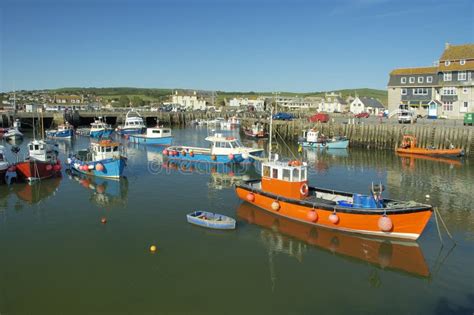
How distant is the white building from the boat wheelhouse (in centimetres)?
13491

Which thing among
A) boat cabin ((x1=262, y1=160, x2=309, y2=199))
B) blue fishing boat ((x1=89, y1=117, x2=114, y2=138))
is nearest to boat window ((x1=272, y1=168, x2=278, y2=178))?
boat cabin ((x1=262, y1=160, x2=309, y2=199))

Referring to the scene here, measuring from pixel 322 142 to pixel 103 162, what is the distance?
94.4 feet

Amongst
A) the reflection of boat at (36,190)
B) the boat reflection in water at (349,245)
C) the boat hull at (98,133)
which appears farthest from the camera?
the boat hull at (98,133)

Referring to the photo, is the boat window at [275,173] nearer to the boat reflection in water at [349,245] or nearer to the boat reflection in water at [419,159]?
the boat reflection in water at [349,245]

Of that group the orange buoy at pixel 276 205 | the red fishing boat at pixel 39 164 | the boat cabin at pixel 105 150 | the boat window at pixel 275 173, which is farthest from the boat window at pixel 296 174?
the red fishing boat at pixel 39 164

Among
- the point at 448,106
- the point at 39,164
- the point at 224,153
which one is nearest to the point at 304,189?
the point at 224,153

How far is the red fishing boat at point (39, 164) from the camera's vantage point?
28562 millimetres

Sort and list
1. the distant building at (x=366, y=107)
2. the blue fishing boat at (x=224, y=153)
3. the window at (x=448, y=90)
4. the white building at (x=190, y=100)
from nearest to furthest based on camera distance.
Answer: the blue fishing boat at (x=224, y=153), the window at (x=448, y=90), the distant building at (x=366, y=107), the white building at (x=190, y=100)

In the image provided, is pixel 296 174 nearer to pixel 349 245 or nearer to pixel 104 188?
pixel 349 245

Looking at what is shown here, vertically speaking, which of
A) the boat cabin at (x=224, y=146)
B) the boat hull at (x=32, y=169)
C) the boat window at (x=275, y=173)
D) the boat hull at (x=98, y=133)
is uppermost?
the boat hull at (x=98, y=133)

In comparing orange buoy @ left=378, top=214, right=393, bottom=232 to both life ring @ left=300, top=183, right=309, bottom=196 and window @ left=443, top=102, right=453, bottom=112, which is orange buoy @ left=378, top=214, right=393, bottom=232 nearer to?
life ring @ left=300, top=183, right=309, bottom=196

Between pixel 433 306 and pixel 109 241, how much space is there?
12.8 m

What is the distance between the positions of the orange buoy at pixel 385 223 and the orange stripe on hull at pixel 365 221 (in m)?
0.19

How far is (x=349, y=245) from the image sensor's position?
17391 millimetres
